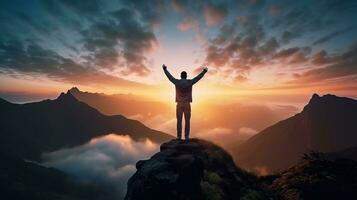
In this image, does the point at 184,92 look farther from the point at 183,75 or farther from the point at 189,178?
the point at 189,178

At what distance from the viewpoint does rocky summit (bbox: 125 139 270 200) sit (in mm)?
12312

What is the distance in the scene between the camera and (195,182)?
1298 centimetres

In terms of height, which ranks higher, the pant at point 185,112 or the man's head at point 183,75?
the man's head at point 183,75

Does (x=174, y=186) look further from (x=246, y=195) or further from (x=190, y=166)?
(x=246, y=195)

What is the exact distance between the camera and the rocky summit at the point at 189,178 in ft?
40.4

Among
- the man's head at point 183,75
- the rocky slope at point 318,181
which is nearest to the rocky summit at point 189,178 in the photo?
the rocky slope at point 318,181

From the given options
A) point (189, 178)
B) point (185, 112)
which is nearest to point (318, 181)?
point (189, 178)

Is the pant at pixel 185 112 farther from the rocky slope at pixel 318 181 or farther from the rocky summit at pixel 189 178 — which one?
the rocky slope at pixel 318 181

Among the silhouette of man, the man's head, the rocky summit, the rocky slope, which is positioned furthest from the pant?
the rocky slope

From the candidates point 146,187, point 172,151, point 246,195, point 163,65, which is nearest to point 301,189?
point 246,195

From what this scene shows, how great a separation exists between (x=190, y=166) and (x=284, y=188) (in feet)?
22.4

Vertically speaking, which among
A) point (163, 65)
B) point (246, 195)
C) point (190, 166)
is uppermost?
point (163, 65)

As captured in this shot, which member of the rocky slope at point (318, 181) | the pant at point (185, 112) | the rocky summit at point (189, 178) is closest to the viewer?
the rocky summit at point (189, 178)

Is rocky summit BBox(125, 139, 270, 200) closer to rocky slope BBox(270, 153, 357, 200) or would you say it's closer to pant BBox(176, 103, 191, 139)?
pant BBox(176, 103, 191, 139)
